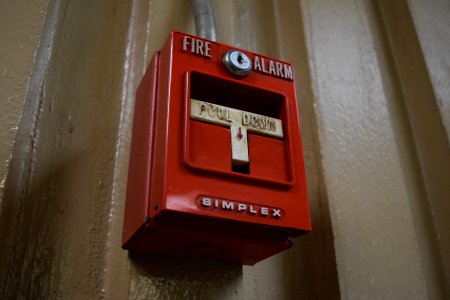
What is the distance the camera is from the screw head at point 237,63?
22.2 inches

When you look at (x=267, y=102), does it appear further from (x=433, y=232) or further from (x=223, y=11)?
(x=433, y=232)

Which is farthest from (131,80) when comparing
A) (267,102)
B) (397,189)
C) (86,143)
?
(397,189)

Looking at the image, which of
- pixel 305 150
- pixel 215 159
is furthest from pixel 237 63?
pixel 305 150

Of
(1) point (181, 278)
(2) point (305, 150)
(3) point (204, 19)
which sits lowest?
(1) point (181, 278)

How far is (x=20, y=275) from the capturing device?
23.7 inches

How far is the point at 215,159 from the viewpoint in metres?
0.51

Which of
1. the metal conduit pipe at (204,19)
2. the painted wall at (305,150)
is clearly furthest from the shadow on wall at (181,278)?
the metal conduit pipe at (204,19)

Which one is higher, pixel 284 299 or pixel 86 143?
pixel 86 143

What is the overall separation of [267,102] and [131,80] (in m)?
0.24

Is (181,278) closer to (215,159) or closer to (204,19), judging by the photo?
(215,159)

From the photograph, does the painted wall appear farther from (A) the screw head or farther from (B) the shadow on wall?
(A) the screw head

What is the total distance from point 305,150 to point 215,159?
31cm

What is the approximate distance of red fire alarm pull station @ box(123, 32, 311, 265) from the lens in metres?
0.48

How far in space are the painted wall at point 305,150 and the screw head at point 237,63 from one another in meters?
0.20
